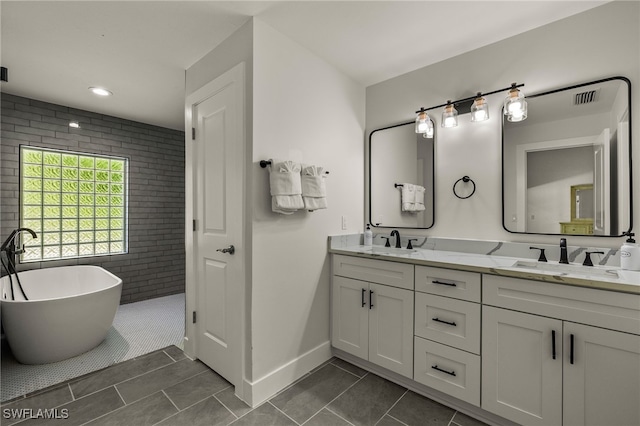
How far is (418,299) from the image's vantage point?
1.89 m

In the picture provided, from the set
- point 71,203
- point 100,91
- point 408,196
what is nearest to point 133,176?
point 71,203

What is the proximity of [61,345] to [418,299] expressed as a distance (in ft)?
9.25

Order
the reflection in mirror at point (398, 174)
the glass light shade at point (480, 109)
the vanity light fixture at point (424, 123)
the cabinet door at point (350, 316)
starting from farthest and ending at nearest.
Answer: the reflection in mirror at point (398, 174) < the vanity light fixture at point (424, 123) < the cabinet door at point (350, 316) < the glass light shade at point (480, 109)

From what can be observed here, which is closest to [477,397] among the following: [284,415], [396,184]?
[284,415]

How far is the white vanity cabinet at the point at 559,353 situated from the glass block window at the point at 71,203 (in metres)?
4.25

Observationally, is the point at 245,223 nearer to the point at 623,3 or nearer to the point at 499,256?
the point at 499,256

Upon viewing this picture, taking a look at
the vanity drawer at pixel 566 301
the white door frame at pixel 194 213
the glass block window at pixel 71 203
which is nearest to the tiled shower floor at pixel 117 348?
the white door frame at pixel 194 213

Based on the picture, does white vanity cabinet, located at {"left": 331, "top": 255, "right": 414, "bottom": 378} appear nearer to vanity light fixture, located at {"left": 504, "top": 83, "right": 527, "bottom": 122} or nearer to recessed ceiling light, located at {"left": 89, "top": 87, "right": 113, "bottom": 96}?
vanity light fixture, located at {"left": 504, "top": 83, "right": 527, "bottom": 122}

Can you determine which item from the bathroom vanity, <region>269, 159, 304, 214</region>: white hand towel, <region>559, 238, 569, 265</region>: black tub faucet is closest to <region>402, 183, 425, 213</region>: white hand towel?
the bathroom vanity

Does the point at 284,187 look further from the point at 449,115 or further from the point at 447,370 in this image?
the point at 447,370

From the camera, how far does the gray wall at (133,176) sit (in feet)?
9.98

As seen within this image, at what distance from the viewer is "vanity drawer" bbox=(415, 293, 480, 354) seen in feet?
5.46

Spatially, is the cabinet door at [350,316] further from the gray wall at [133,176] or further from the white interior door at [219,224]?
the gray wall at [133,176]

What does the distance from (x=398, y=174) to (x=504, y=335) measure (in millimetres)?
1478
